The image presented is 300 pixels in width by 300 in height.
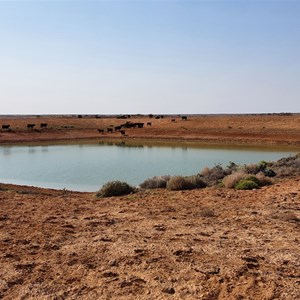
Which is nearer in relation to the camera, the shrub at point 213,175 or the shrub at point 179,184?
the shrub at point 179,184

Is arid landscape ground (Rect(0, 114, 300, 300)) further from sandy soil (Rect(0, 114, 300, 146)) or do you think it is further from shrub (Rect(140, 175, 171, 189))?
sandy soil (Rect(0, 114, 300, 146))

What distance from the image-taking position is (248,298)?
580 cm

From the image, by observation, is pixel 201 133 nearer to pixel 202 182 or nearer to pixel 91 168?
pixel 91 168

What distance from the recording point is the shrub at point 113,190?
655 inches

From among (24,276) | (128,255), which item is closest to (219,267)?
(128,255)

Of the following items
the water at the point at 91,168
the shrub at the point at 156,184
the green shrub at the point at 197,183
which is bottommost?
the water at the point at 91,168

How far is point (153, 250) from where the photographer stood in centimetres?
802

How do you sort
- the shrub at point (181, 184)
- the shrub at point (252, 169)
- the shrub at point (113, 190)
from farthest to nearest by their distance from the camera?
the shrub at point (252, 169)
the shrub at point (181, 184)
the shrub at point (113, 190)

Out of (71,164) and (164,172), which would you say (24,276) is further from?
(71,164)

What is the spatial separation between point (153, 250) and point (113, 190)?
8945 millimetres

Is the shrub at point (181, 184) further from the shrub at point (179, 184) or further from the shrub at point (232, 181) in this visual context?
the shrub at point (232, 181)

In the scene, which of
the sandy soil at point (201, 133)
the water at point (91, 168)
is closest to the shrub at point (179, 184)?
the water at point (91, 168)

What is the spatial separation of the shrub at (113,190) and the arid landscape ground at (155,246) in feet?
5.46

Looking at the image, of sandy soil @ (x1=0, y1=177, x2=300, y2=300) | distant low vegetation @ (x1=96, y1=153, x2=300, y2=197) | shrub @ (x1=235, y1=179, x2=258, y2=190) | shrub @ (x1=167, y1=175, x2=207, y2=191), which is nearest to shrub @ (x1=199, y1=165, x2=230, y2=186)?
distant low vegetation @ (x1=96, y1=153, x2=300, y2=197)
